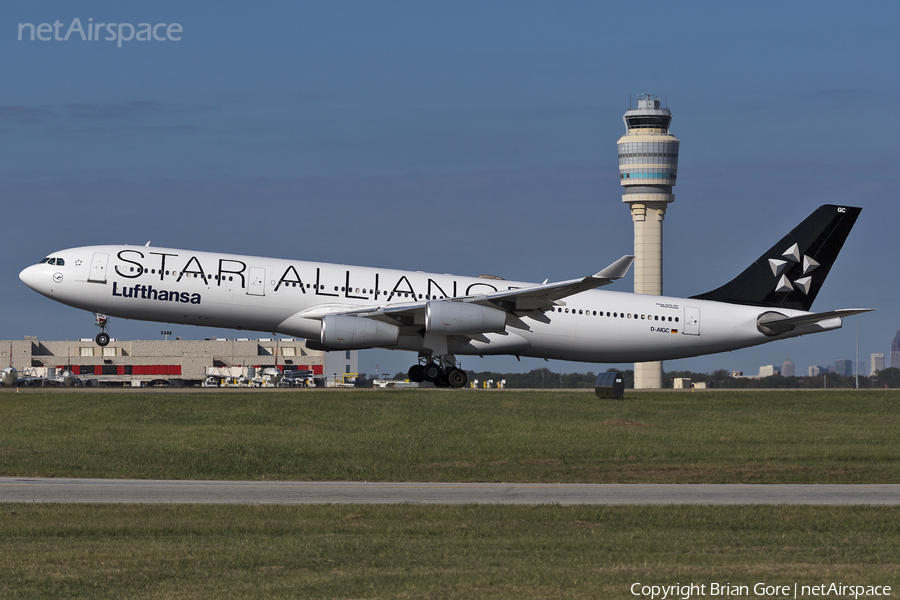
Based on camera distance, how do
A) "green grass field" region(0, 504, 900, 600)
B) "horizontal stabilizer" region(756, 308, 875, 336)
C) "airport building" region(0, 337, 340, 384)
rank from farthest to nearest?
"airport building" region(0, 337, 340, 384) < "horizontal stabilizer" region(756, 308, 875, 336) < "green grass field" region(0, 504, 900, 600)

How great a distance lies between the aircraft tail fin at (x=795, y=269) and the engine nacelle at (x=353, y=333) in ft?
54.5

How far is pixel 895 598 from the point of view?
11555 millimetres

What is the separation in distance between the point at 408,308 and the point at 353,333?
2352mm

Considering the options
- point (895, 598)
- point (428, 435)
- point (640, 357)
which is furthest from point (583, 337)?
point (895, 598)

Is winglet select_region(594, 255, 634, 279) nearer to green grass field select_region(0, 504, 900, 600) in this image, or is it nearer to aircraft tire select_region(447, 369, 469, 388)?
aircraft tire select_region(447, 369, 469, 388)

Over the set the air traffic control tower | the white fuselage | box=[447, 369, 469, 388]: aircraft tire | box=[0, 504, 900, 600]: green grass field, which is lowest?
box=[0, 504, 900, 600]: green grass field

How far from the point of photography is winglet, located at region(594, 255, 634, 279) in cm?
3941

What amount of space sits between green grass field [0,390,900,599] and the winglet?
5.51m

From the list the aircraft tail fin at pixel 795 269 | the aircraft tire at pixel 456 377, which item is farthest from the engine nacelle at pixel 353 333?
the aircraft tail fin at pixel 795 269

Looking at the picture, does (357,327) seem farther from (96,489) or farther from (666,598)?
(666,598)

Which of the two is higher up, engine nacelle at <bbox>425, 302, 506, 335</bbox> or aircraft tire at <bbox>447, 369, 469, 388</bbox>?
engine nacelle at <bbox>425, 302, 506, 335</bbox>

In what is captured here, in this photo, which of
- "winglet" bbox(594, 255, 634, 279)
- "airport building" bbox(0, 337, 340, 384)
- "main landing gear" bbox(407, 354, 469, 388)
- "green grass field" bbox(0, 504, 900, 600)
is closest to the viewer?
"green grass field" bbox(0, 504, 900, 600)

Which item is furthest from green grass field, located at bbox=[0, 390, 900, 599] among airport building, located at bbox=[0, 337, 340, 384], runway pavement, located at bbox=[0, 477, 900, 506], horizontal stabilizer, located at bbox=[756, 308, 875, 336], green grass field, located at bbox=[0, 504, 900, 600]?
airport building, located at bbox=[0, 337, 340, 384]

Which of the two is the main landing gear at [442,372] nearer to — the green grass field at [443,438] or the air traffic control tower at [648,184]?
the green grass field at [443,438]
